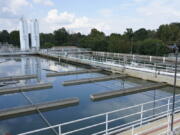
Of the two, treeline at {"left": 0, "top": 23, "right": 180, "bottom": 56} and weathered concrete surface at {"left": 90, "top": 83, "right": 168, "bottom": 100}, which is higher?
treeline at {"left": 0, "top": 23, "right": 180, "bottom": 56}

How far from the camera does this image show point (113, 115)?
8.06 meters

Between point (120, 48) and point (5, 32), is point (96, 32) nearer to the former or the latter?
point (120, 48)

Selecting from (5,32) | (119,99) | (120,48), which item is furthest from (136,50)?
(5,32)

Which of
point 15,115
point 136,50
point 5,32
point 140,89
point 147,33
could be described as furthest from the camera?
point 5,32

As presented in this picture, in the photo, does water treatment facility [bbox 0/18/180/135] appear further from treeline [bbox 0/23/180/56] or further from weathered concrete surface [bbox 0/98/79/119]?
treeline [bbox 0/23/180/56]

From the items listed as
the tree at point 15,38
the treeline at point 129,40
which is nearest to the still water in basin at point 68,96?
the treeline at point 129,40

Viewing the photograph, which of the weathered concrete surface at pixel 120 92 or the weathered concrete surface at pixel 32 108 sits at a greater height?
the weathered concrete surface at pixel 120 92

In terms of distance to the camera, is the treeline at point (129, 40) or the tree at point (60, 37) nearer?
the treeline at point (129, 40)

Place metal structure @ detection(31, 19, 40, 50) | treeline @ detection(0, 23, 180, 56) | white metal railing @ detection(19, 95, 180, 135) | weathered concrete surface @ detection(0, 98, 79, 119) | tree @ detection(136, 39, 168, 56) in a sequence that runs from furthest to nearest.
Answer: metal structure @ detection(31, 19, 40, 50) < treeline @ detection(0, 23, 180, 56) < tree @ detection(136, 39, 168, 56) < weathered concrete surface @ detection(0, 98, 79, 119) < white metal railing @ detection(19, 95, 180, 135)

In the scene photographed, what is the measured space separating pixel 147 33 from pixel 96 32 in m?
16.5

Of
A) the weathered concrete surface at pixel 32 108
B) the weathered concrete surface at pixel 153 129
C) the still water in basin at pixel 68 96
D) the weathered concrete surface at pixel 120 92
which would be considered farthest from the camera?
the weathered concrete surface at pixel 120 92

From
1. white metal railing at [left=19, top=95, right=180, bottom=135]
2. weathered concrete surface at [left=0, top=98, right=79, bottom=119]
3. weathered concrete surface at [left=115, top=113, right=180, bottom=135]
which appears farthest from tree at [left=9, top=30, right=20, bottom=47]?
weathered concrete surface at [left=115, top=113, right=180, bottom=135]

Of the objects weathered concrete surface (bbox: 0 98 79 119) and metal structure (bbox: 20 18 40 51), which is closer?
weathered concrete surface (bbox: 0 98 79 119)

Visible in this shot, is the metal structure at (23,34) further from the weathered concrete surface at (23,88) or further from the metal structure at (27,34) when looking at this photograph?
the weathered concrete surface at (23,88)
